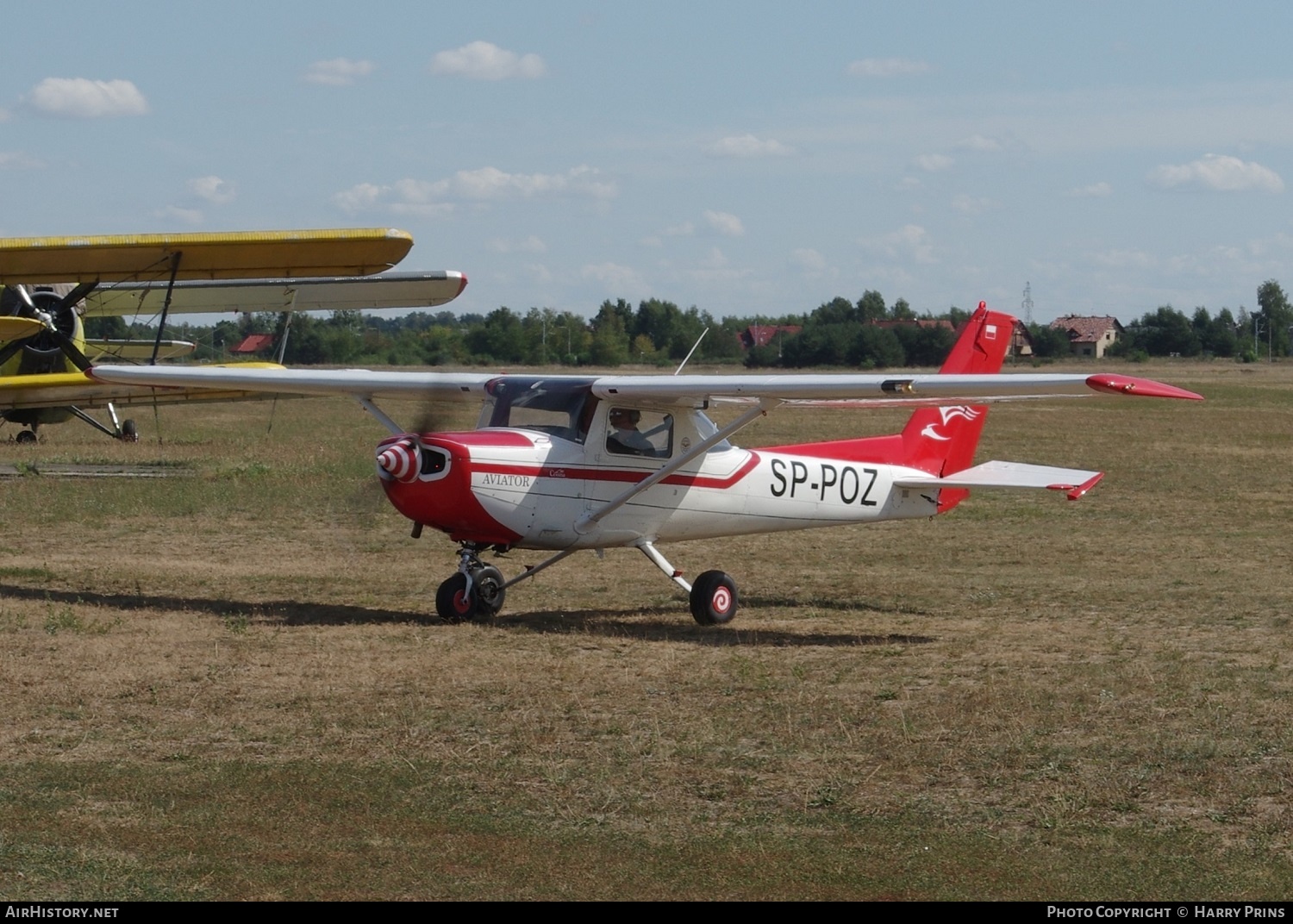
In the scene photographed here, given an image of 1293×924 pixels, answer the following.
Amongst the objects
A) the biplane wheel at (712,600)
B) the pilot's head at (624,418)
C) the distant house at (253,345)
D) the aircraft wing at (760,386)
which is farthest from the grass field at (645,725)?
the distant house at (253,345)

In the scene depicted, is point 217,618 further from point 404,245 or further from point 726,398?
point 404,245

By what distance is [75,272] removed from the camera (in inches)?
789

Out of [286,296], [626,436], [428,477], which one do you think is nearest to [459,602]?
[428,477]

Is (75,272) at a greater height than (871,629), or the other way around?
(75,272)

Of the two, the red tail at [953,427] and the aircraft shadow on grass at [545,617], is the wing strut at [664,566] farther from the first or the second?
the red tail at [953,427]

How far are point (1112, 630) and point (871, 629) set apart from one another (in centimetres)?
173

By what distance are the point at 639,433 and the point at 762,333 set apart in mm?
69636

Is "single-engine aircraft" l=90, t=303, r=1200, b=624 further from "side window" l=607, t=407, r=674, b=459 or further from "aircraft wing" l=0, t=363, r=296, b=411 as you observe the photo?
"aircraft wing" l=0, t=363, r=296, b=411

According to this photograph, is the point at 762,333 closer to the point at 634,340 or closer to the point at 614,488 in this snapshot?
the point at 634,340

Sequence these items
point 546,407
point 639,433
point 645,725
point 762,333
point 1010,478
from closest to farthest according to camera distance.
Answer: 1. point 645,725
2. point 546,407
3. point 639,433
4. point 1010,478
5. point 762,333

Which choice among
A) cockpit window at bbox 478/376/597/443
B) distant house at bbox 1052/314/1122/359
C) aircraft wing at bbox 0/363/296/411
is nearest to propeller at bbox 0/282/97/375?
aircraft wing at bbox 0/363/296/411

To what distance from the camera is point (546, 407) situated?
11359 millimetres

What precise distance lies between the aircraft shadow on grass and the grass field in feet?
0.18

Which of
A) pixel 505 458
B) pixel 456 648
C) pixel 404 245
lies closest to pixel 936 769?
pixel 456 648
